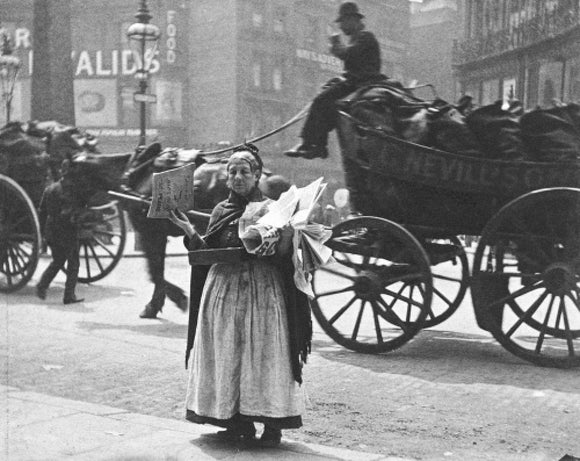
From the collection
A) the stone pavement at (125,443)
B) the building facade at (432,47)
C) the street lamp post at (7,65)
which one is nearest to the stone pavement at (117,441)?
the stone pavement at (125,443)

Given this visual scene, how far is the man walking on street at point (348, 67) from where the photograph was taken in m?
7.30

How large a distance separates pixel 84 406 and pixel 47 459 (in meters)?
1.12

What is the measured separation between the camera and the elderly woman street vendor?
13.9 ft

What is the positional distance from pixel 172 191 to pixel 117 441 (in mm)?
1393

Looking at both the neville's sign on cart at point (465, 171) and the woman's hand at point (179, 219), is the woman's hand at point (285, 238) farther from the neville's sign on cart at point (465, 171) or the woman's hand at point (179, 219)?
the neville's sign on cart at point (465, 171)

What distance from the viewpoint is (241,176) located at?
4.29 metres

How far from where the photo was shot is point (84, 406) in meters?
5.22

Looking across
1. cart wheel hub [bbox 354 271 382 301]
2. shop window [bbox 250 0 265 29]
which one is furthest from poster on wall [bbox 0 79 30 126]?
cart wheel hub [bbox 354 271 382 301]

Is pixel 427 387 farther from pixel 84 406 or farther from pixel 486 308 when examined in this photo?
pixel 84 406

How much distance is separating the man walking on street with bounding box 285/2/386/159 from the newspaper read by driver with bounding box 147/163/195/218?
3.57 m

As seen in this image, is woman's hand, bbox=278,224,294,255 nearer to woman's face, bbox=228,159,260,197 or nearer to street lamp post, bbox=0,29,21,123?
woman's face, bbox=228,159,260,197

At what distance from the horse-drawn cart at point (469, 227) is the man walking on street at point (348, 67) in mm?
440

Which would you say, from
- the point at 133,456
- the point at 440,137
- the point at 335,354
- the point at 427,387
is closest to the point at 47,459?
the point at 133,456

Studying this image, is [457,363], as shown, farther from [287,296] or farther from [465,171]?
[287,296]
